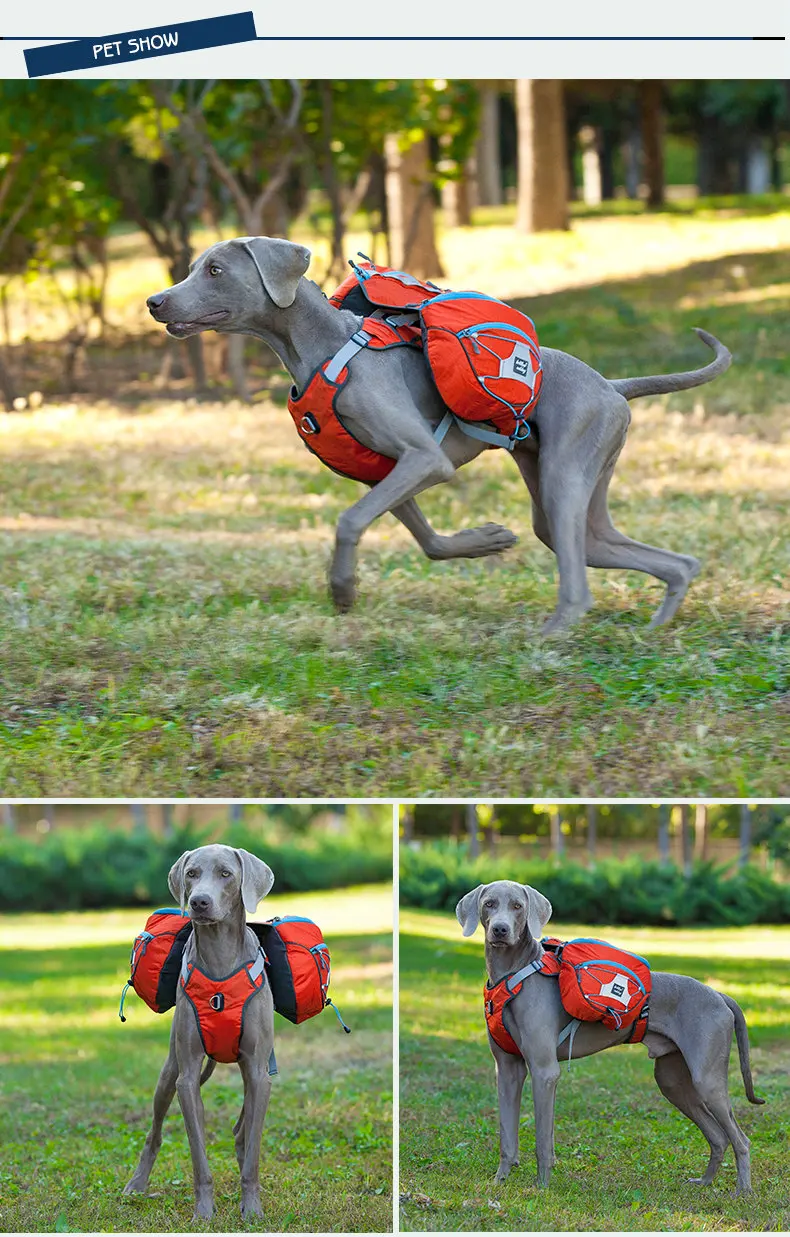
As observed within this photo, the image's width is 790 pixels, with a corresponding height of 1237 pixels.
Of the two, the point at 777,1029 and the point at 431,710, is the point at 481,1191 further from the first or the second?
the point at 777,1029

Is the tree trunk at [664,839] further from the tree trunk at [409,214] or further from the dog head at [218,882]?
the tree trunk at [409,214]

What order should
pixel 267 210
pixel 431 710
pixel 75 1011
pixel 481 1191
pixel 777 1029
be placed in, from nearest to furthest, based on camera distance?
pixel 481 1191
pixel 431 710
pixel 777 1029
pixel 75 1011
pixel 267 210

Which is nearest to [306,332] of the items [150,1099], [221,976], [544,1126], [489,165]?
[221,976]

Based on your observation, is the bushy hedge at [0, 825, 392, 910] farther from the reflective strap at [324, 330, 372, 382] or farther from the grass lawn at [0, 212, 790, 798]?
the reflective strap at [324, 330, 372, 382]

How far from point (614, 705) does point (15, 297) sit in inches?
694

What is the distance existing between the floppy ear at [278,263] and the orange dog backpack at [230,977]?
8.01 ft

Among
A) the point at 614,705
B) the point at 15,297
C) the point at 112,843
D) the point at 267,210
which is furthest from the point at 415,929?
the point at 15,297

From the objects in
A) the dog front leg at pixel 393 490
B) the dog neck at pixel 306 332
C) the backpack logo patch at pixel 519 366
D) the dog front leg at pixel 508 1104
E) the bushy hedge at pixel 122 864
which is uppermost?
the dog neck at pixel 306 332

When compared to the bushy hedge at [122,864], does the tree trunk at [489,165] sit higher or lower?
higher

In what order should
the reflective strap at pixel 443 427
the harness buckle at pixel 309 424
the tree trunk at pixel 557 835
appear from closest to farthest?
the harness buckle at pixel 309 424 < the reflective strap at pixel 443 427 < the tree trunk at pixel 557 835

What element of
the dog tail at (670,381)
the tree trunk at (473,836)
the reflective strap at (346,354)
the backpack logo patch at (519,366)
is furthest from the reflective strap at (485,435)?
the tree trunk at (473,836)

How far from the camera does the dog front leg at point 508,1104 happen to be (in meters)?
5.11

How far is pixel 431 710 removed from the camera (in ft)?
18.9

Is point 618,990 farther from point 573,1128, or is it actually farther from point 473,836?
point 473,836
